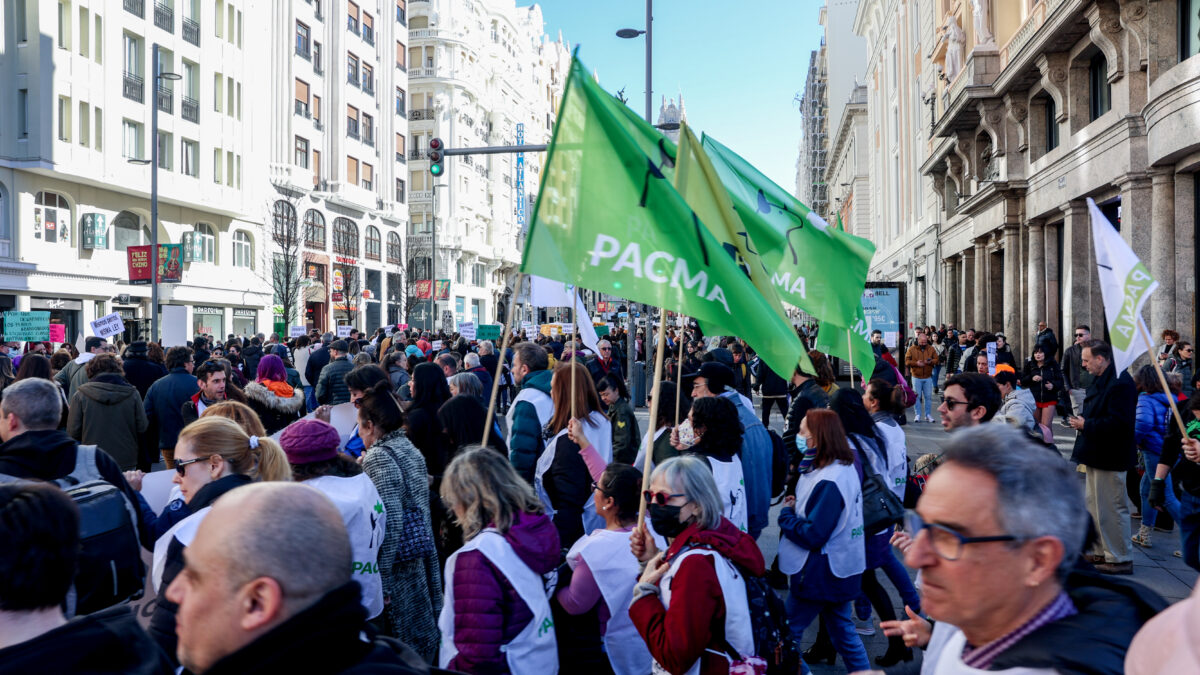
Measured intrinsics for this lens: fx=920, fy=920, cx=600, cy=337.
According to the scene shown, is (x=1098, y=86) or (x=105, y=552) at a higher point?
(x=1098, y=86)

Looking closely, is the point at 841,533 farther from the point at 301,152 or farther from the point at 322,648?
the point at 301,152

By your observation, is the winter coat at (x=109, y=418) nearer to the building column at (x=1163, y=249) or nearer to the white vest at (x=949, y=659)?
the white vest at (x=949, y=659)

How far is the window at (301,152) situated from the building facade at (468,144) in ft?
29.4

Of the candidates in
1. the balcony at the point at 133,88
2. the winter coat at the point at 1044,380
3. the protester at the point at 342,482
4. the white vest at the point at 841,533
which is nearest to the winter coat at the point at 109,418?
the protester at the point at 342,482

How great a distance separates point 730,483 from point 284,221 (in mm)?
39224

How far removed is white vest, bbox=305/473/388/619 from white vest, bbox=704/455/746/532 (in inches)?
73.4

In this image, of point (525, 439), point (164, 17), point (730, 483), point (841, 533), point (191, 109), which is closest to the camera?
point (841, 533)

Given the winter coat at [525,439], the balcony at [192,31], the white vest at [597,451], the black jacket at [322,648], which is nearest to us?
the black jacket at [322,648]

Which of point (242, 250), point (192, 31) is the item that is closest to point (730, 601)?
point (192, 31)

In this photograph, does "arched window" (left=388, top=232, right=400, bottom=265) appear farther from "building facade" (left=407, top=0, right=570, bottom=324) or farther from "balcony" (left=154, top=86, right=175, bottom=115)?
"balcony" (left=154, top=86, right=175, bottom=115)

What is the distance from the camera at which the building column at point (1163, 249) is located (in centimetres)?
1505

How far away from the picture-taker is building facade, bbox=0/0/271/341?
2775 cm

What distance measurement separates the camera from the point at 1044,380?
11102 mm

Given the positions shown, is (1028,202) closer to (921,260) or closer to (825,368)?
(921,260)
